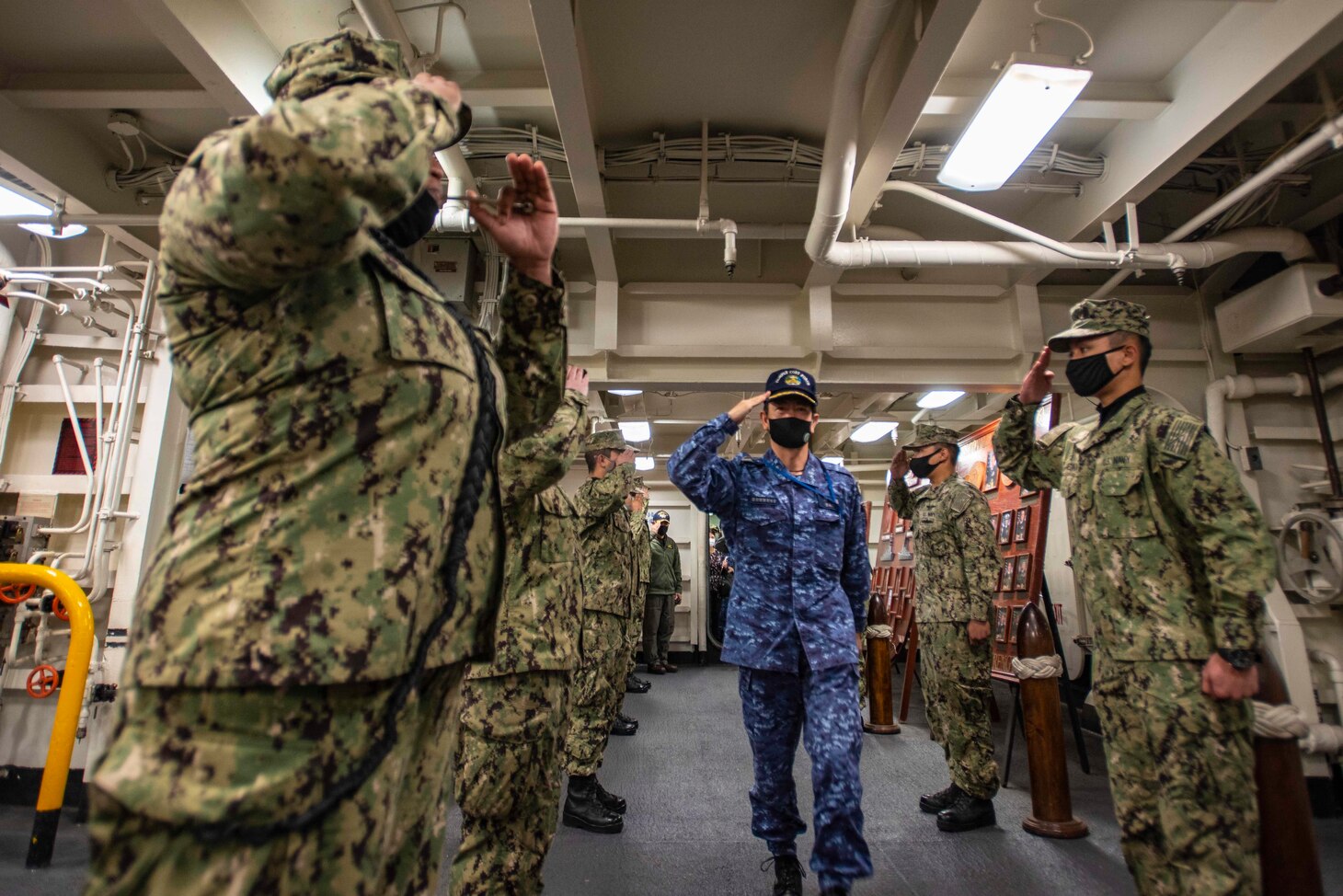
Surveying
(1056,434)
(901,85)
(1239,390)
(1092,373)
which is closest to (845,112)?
(901,85)

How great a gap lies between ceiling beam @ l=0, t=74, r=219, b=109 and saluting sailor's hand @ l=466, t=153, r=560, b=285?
8.66ft

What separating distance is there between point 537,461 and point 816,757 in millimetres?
1268

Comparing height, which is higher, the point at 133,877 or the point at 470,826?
the point at 133,877

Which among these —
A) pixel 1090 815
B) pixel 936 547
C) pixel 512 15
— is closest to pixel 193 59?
pixel 512 15

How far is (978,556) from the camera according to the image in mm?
3484

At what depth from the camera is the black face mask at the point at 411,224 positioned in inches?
41.2

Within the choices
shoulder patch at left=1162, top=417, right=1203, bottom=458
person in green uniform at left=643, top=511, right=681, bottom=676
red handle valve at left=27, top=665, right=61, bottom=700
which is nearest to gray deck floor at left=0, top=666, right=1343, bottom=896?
red handle valve at left=27, top=665, right=61, bottom=700

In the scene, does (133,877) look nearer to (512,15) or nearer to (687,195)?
(512,15)

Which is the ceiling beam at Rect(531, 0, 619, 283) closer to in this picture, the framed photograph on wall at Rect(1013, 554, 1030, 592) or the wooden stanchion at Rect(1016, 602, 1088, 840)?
the wooden stanchion at Rect(1016, 602, 1088, 840)

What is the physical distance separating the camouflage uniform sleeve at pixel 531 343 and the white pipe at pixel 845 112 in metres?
1.63

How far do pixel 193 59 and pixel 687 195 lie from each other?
2392 millimetres

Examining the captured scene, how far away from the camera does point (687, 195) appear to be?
393 cm

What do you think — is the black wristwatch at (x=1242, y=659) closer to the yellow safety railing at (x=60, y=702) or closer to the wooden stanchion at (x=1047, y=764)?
the wooden stanchion at (x=1047, y=764)

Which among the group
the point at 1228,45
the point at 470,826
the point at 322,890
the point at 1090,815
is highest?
the point at 1228,45
